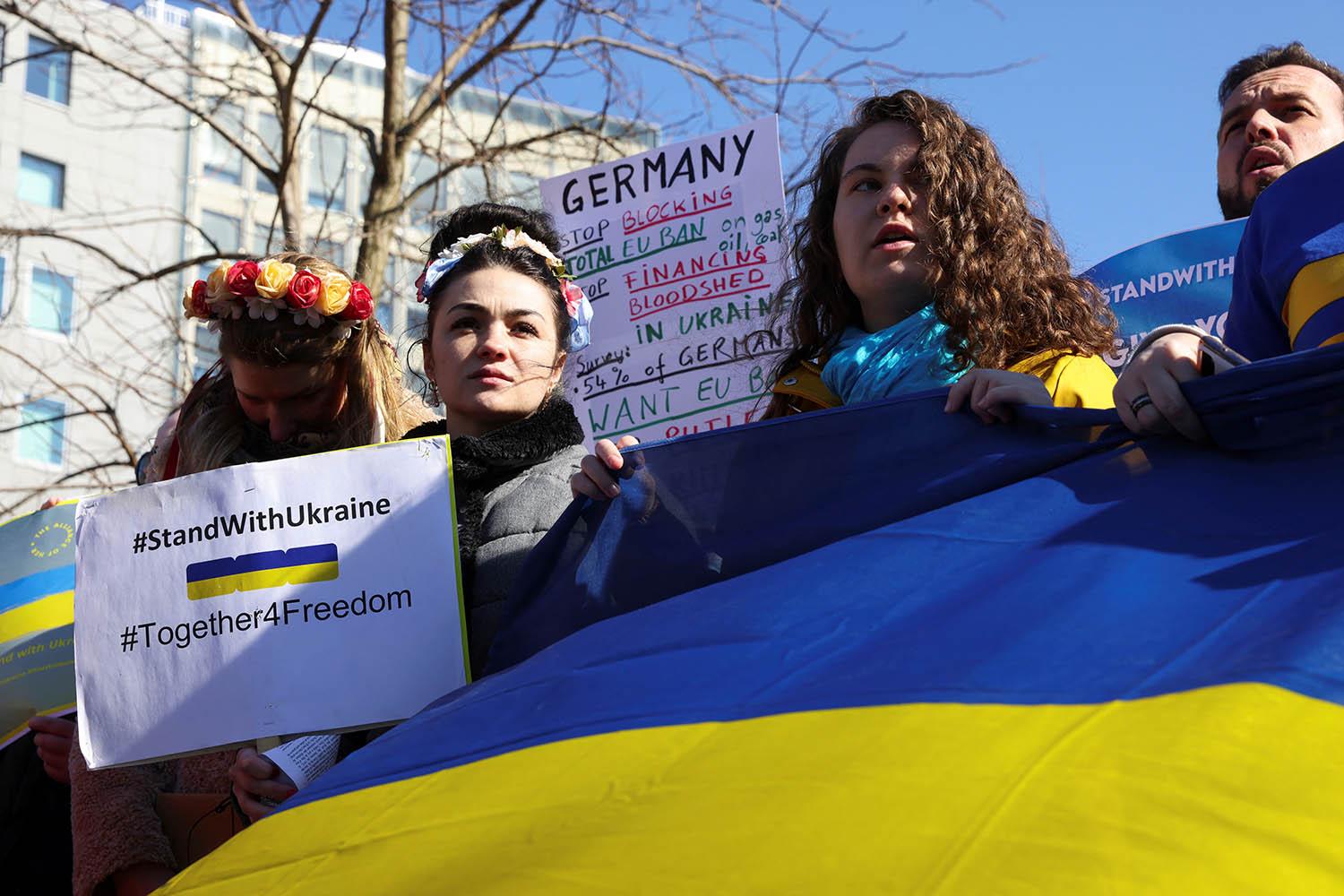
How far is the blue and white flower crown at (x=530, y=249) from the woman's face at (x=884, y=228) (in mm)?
623

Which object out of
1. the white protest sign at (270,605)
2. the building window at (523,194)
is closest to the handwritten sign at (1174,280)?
the white protest sign at (270,605)

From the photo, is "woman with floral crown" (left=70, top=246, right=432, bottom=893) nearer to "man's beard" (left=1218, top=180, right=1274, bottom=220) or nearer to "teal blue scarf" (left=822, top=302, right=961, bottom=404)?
"teal blue scarf" (left=822, top=302, right=961, bottom=404)


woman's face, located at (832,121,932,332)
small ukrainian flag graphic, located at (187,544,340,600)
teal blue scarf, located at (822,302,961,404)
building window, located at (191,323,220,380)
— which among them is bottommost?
small ukrainian flag graphic, located at (187,544,340,600)

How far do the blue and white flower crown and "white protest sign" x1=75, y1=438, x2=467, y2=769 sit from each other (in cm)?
78

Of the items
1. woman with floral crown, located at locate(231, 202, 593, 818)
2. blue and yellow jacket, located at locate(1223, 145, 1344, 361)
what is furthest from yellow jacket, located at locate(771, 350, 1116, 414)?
woman with floral crown, located at locate(231, 202, 593, 818)

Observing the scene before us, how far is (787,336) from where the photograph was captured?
3693 mm

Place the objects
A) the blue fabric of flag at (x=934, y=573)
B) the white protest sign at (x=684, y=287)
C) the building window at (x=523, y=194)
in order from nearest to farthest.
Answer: the blue fabric of flag at (x=934, y=573), the white protest sign at (x=684, y=287), the building window at (x=523, y=194)

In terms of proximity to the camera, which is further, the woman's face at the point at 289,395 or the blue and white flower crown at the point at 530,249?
the woman's face at the point at 289,395

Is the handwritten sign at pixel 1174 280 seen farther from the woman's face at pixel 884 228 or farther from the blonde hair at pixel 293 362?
the blonde hair at pixel 293 362

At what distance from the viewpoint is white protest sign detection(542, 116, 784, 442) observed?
4418 mm

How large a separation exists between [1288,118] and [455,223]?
80.7 inches

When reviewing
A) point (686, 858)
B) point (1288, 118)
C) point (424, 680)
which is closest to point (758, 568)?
point (424, 680)

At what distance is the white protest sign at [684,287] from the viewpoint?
4.42m

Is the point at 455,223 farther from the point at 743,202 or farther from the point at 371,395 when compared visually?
the point at 743,202
